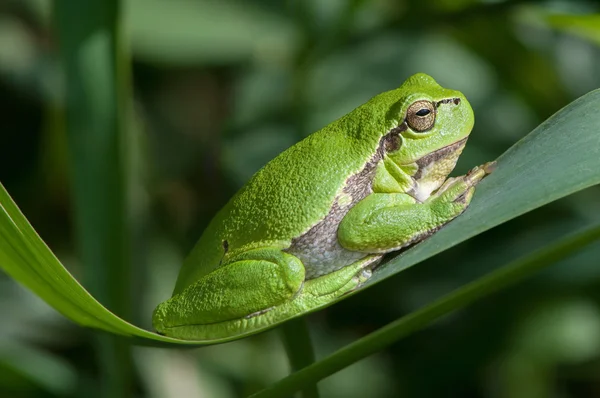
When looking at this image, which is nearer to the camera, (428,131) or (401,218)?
(401,218)

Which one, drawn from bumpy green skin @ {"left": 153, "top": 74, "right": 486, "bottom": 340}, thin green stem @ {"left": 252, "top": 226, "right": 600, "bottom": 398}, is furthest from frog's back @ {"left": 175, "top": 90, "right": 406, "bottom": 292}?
thin green stem @ {"left": 252, "top": 226, "right": 600, "bottom": 398}

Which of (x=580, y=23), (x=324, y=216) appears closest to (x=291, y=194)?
Answer: (x=324, y=216)

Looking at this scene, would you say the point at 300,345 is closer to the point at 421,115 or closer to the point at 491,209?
the point at 491,209

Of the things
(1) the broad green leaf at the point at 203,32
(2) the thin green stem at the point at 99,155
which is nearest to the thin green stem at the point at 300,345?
(2) the thin green stem at the point at 99,155

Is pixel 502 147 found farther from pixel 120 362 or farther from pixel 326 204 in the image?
pixel 120 362

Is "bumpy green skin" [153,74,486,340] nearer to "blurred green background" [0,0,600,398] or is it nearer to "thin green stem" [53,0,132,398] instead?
"thin green stem" [53,0,132,398]
